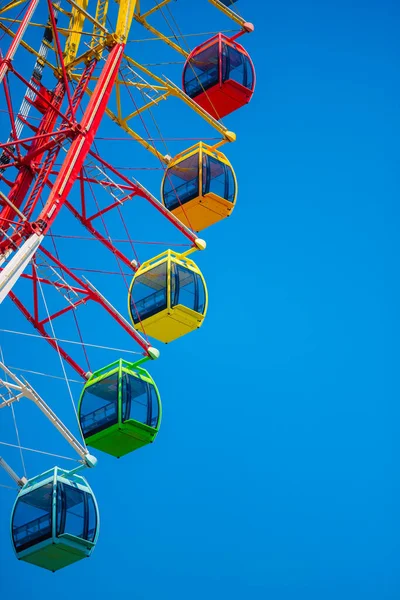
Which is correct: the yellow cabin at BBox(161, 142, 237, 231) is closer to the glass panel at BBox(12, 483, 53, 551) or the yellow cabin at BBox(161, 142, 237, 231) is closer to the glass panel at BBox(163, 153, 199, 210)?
the glass panel at BBox(163, 153, 199, 210)

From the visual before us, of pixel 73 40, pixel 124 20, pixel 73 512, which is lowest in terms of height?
pixel 73 512

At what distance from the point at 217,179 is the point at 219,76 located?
3367 mm

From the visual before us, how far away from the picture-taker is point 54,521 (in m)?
26.7

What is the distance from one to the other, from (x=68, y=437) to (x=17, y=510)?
2.45 m

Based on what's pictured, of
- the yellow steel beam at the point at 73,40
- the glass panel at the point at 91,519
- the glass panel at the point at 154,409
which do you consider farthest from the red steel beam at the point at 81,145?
the glass panel at the point at 91,519

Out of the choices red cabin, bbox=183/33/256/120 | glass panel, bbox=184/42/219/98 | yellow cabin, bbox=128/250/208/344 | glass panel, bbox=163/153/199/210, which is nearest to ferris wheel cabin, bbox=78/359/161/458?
yellow cabin, bbox=128/250/208/344

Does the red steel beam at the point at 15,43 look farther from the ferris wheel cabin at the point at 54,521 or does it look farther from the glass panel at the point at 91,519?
the glass panel at the point at 91,519

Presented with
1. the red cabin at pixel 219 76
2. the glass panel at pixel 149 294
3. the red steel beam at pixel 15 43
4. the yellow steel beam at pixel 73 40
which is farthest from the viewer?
the red cabin at pixel 219 76

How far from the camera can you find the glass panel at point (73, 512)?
26.8m

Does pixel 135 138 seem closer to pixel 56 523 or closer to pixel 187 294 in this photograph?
pixel 187 294

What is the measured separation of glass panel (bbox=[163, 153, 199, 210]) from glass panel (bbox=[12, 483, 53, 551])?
360 inches

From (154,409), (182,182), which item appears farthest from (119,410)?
(182,182)

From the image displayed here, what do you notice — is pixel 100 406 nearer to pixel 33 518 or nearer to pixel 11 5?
pixel 33 518

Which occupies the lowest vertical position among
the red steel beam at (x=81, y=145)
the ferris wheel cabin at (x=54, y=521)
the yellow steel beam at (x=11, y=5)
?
the ferris wheel cabin at (x=54, y=521)
